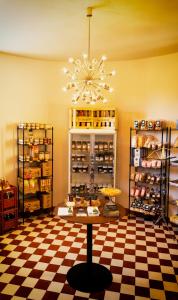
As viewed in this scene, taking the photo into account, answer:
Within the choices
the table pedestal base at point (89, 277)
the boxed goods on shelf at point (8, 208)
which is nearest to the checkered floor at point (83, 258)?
the table pedestal base at point (89, 277)

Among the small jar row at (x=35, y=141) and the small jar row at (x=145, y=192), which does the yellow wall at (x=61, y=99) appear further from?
the small jar row at (x=145, y=192)

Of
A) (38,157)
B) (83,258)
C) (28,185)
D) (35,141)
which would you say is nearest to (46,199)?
(28,185)

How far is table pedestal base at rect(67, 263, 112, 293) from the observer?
11.9 ft

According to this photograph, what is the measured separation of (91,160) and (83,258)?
95.5 inches

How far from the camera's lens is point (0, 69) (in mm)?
5785

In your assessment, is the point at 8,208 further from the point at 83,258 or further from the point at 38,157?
the point at 83,258

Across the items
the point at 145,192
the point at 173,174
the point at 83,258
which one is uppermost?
the point at 173,174

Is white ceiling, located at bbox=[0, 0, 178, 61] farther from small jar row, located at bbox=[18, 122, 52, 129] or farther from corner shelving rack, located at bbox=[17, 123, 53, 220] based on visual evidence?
corner shelving rack, located at bbox=[17, 123, 53, 220]

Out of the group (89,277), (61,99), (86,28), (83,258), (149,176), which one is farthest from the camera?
(61,99)

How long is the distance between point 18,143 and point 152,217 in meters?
3.50

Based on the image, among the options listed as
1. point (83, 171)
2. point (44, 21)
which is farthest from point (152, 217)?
point (44, 21)

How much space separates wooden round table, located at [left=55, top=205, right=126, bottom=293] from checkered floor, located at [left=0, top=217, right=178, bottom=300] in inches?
3.5

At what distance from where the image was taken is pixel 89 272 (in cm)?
381

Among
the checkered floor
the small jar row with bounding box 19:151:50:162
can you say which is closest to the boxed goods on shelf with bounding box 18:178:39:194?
the small jar row with bounding box 19:151:50:162
